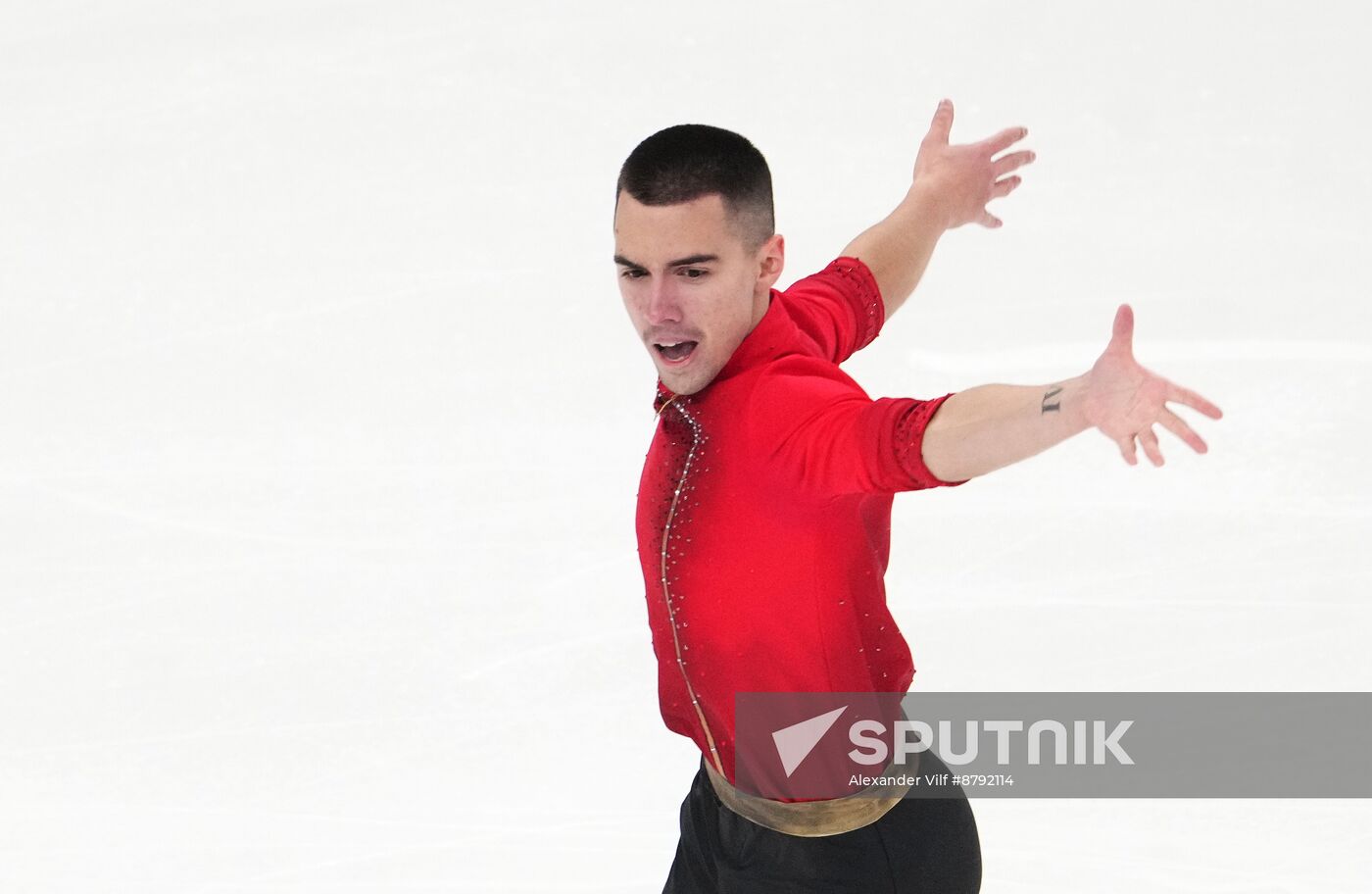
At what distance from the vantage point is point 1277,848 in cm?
353

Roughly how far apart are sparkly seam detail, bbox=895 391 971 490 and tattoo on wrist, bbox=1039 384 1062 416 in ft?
0.33

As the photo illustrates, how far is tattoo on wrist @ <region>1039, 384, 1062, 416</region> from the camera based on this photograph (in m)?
1.80

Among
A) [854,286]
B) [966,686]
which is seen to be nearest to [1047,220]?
[966,686]

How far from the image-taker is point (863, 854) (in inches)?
88.3

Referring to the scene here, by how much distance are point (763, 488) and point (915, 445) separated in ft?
0.87

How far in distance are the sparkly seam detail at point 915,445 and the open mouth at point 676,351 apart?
0.36m

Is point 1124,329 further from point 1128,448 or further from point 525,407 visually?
point 525,407

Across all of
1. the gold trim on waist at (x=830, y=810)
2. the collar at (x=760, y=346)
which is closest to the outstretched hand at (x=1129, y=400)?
the collar at (x=760, y=346)

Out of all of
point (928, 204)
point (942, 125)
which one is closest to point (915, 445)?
point (928, 204)

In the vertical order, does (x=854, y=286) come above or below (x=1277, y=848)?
above

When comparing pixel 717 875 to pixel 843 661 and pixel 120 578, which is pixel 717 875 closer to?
pixel 843 661

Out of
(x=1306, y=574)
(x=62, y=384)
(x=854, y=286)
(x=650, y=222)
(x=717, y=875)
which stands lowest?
(x=717, y=875)

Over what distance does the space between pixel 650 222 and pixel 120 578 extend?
3.00 m

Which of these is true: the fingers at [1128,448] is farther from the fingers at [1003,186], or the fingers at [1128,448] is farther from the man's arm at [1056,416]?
the fingers at [1003,186]
